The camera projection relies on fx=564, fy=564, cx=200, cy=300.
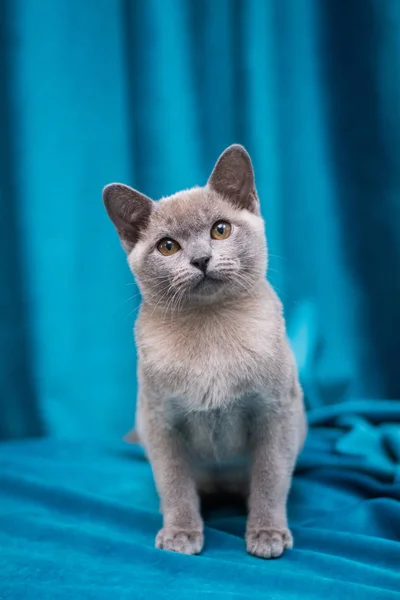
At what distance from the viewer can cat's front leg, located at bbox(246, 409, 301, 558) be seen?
910 mm

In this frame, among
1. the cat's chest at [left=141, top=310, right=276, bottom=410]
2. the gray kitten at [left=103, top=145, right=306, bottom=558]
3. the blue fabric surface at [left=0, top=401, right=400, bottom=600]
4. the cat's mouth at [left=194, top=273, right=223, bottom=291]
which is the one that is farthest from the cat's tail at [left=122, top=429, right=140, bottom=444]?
the cat's mouth at [left=194, top=273, right=223, bottom=291]

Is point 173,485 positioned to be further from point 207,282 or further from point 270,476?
point 207,282

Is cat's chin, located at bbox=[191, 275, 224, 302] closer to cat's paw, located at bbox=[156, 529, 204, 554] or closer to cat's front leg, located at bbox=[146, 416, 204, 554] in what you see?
cat's front leg, located at bbox=[146, 416, 204, 554]

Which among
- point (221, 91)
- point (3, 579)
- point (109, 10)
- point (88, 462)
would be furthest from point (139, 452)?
point (109, 10)

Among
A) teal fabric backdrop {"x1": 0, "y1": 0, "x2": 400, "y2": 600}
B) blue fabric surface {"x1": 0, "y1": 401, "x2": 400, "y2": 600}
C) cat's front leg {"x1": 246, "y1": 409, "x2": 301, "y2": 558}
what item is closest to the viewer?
blue fabric surface {"x1": 0, "y1": 401, "x2": 400, "y2": 600}

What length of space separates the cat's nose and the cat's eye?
66 millimetres

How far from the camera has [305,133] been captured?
1490 millimetres

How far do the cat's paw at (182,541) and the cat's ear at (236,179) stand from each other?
0.55m

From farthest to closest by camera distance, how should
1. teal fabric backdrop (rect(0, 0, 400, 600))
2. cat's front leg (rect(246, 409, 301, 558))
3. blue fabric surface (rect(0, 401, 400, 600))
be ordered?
teal fabric backdrop (rect(0, 0, 400, 600)), cat's front leg (rect(246, 409, 301, 558)), blue fabric surface (rect(0, 401, 400, 600))

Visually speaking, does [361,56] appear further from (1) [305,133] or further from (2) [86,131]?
(2) [86,131]

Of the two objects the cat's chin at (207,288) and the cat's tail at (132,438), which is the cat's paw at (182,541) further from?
the cat's tail at (132,438)

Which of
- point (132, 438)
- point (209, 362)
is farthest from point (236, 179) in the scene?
point (132, 438)

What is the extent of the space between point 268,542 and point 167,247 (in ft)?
1.62

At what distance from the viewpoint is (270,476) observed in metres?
0.92
